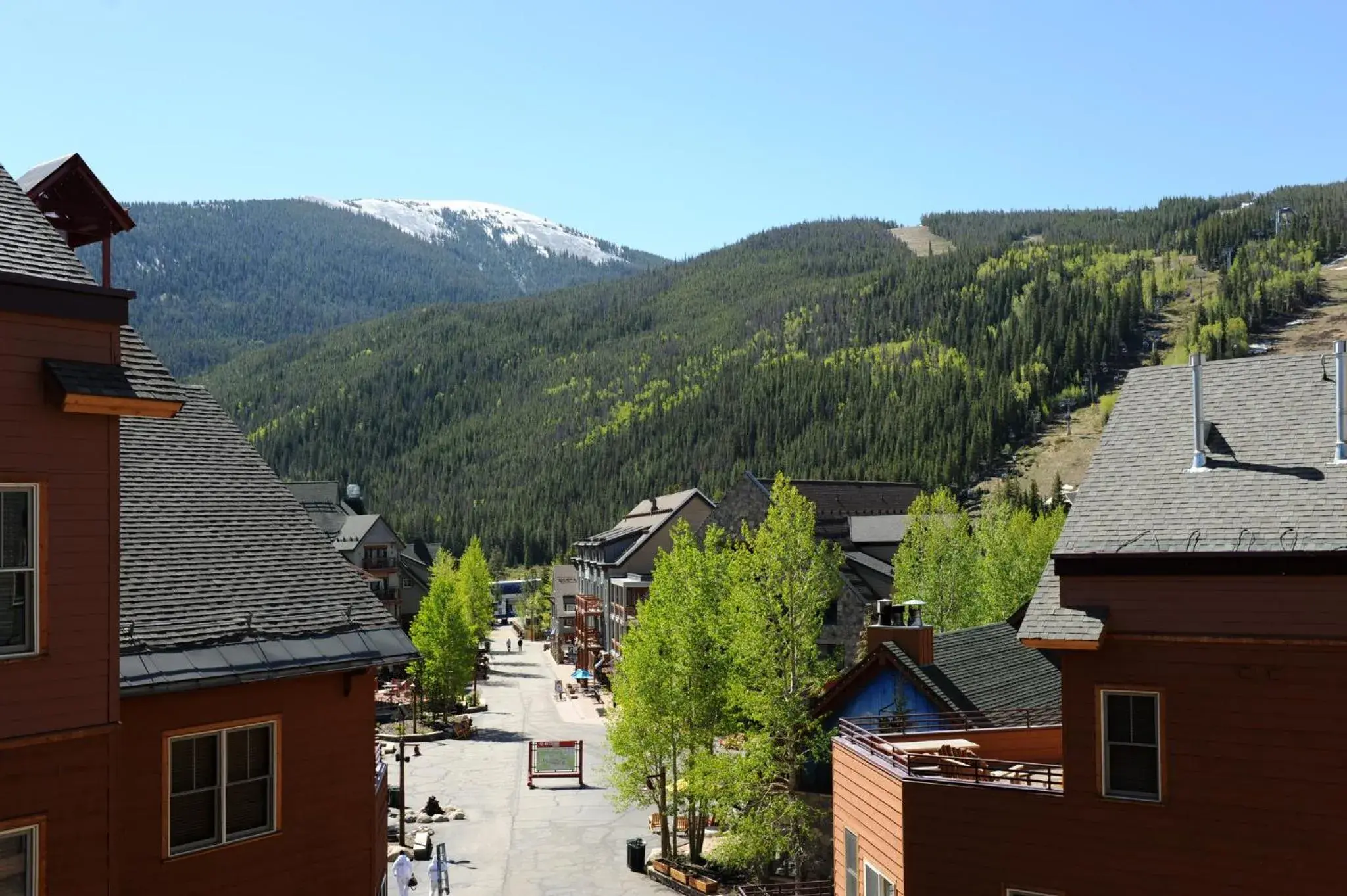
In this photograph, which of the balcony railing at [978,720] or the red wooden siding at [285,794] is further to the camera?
the balcony railing at [978,720]

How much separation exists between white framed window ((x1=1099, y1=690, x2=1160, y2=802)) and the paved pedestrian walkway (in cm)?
2004

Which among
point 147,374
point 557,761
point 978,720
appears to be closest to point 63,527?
point 147,374

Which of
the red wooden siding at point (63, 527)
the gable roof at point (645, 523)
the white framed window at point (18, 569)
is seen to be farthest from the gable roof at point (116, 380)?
the gable roof at point (645, 523)

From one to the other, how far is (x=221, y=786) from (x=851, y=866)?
11.8m

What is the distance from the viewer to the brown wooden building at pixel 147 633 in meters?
9.86

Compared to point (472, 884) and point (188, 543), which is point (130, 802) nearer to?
point (188, 543)

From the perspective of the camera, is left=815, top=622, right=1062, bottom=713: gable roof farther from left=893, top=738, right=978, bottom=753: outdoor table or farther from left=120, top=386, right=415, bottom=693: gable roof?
left=120, top=386, right=415, bottom=693: gable roof

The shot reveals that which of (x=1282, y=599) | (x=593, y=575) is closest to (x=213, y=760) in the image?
(x=1282, y=599)

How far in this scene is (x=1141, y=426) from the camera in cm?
1803

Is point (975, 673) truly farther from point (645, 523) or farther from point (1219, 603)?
point (645, 523)

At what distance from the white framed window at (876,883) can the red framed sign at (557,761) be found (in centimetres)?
3043

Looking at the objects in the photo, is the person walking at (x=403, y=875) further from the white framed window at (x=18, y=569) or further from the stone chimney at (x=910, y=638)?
the white framed window at (x=18, y=569)

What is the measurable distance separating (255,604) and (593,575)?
80084mm

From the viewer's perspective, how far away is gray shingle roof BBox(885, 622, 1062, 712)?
28.2 metres
